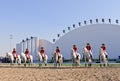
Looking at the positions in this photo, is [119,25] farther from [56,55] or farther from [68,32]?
[56,55]

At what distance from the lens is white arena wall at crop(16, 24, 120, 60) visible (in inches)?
2608

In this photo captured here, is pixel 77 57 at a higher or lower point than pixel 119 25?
lower

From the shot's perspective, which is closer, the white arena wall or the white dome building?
the white dome building

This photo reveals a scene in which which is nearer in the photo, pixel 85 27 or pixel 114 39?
pixel 114 39

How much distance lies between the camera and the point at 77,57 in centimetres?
2925

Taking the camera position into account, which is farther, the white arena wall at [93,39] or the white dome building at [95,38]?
the white arena wall at [93,39]

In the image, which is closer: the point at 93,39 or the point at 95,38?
the point at 95,38

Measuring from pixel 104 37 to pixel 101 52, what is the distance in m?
39.5

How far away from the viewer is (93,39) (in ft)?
227

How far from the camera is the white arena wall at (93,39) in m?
66.2

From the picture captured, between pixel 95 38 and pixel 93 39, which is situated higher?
pixel 95 38

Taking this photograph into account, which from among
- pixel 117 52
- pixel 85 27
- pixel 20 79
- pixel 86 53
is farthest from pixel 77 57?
pixel 85 27

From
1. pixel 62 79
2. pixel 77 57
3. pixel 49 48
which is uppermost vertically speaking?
pixel 49 48

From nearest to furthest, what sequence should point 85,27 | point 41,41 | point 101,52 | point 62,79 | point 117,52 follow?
1. point 62,79
2. point 101,52
3. point 117,52
4. point 85,27
5. point 41,41
